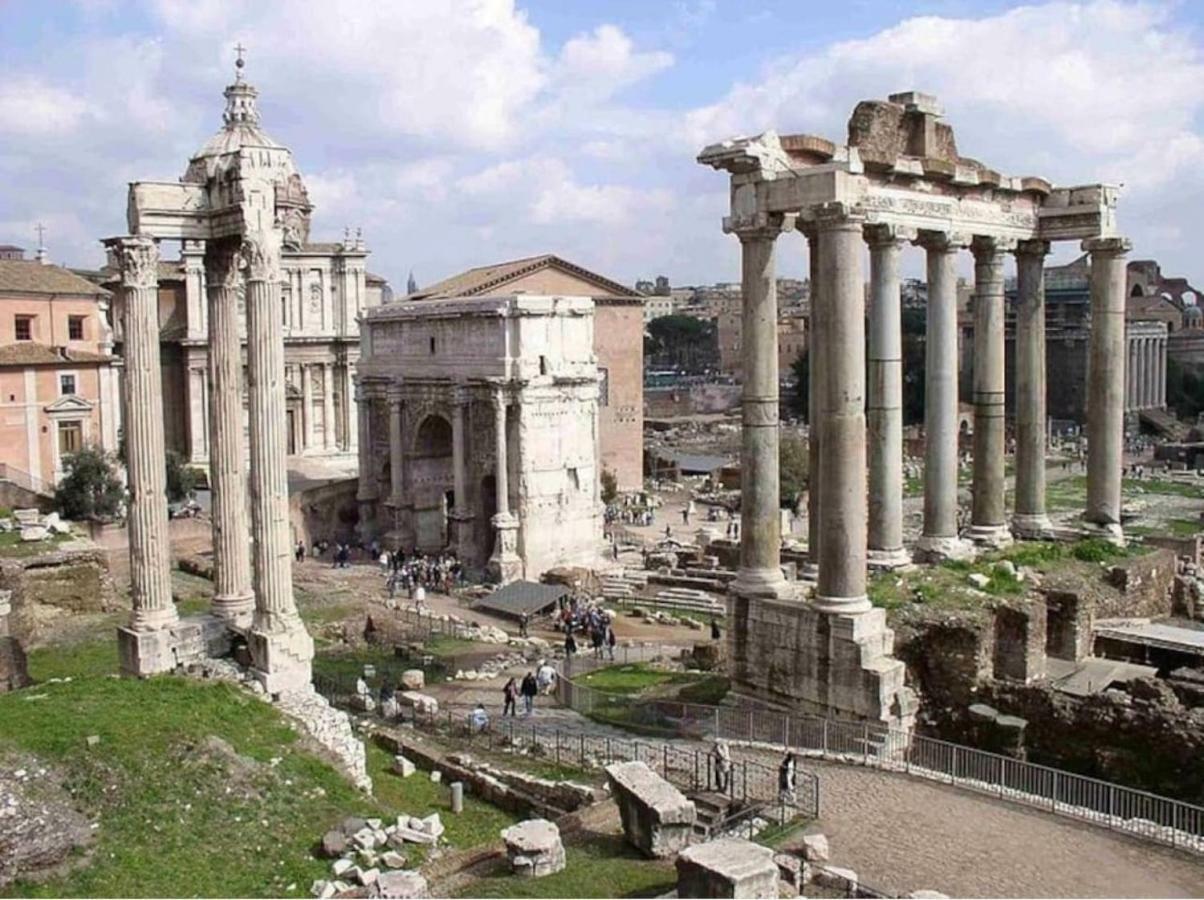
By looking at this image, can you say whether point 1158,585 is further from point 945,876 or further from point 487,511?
point 487,511

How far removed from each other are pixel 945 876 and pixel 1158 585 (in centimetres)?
1101

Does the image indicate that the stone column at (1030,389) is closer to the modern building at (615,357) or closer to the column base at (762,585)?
the column base at (762,585)

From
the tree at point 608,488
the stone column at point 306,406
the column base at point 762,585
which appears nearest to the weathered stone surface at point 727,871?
the column base at point 762,585

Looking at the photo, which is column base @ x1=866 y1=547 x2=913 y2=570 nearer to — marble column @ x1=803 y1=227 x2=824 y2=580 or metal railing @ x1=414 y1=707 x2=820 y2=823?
marble column @ x1=803 y1=227 x2=824 y2=580

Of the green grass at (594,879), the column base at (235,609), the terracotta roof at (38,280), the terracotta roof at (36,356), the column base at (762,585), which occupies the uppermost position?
the terracotta roof at (38,280)

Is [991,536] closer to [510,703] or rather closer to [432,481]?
[510,703]

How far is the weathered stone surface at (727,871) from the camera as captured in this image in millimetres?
10141

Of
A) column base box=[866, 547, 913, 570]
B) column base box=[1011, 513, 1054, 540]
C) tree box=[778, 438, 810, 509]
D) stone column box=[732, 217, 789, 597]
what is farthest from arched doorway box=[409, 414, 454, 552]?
stone column box=[732, 217, 789, 597]

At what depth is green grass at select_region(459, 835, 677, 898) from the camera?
11.4 metres

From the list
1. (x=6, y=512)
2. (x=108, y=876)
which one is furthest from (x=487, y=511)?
(x=108, y=876)

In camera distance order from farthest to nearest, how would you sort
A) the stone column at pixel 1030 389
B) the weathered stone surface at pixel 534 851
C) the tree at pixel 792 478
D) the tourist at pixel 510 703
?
the tree at pixel 792 478
the stone column at pixel 1030 389
the tourist at pixel 510 703
the weathered stone surface at pixel 534 851

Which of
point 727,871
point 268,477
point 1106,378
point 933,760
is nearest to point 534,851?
point 727,871

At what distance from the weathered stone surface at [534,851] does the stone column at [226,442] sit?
7.01 m

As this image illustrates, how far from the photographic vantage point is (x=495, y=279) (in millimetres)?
50344
